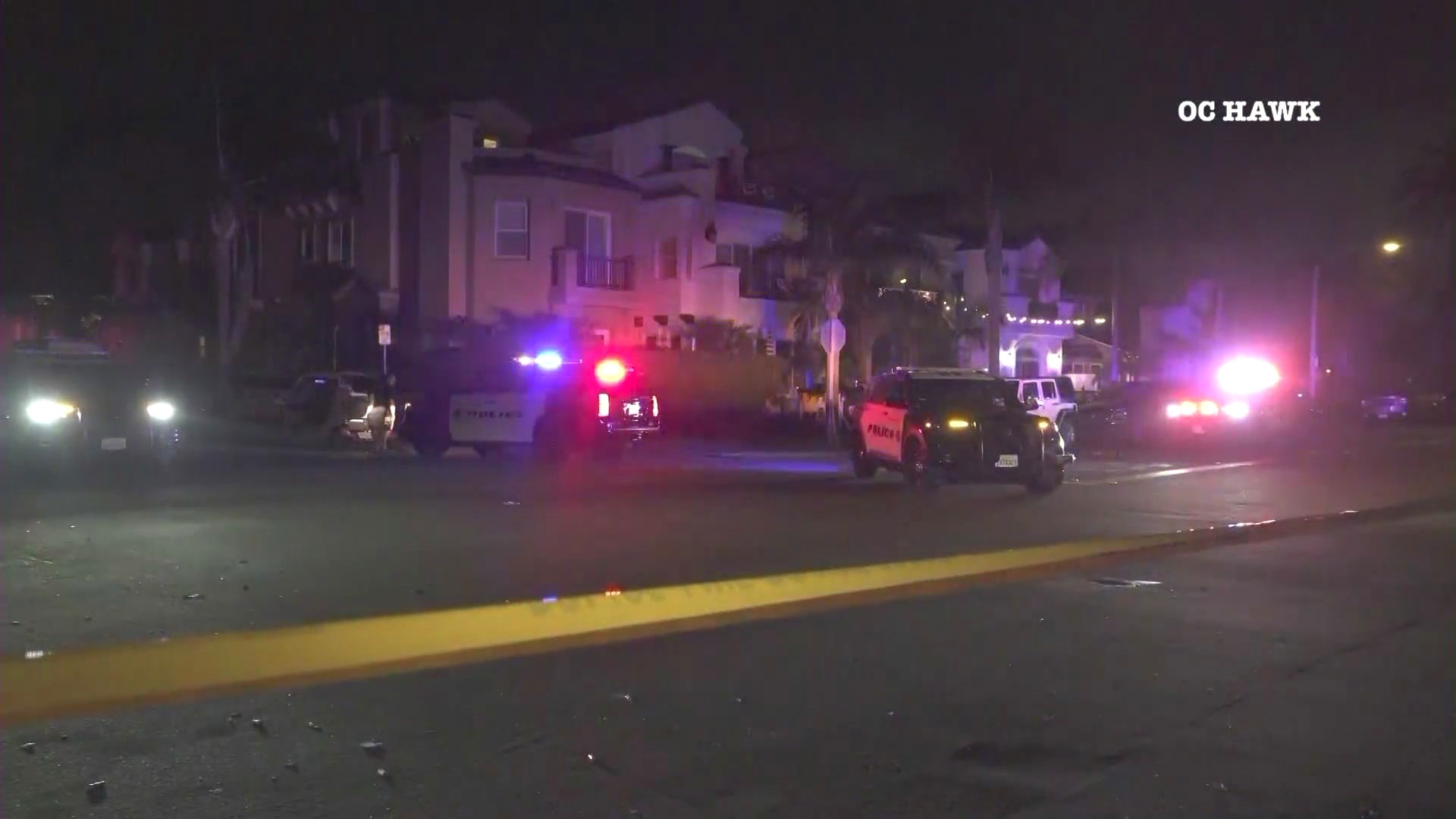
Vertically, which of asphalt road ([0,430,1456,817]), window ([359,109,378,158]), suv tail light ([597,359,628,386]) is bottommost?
asphalt road ([0,430,1456,817])

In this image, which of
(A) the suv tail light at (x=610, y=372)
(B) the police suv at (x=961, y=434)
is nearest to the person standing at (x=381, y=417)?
(A) the suv tail light at (x=610, y=372)

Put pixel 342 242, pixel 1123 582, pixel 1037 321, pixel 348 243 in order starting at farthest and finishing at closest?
pixel 1037 321 < pixel 342 242 < pixel 348 243 < pixel 1123 582

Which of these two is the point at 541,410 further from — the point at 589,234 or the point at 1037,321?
the point at 1037,321

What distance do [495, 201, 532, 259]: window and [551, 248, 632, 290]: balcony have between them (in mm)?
836

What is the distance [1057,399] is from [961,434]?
12.8m

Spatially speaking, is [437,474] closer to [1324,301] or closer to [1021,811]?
[1021,811]

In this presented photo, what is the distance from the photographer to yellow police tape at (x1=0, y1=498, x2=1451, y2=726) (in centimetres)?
693

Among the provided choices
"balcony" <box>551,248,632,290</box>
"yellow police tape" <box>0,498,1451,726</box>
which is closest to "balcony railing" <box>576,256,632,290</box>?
"balcony" <box>551,248,632,290</box>

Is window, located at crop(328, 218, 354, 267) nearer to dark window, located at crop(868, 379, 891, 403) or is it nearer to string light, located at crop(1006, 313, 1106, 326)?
dark window, located at crop(868, 379, 891, 403)

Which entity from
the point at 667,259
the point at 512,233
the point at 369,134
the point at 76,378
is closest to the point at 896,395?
the point at 76,378

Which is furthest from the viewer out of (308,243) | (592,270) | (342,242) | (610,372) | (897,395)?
(308,243)

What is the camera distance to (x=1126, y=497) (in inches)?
707

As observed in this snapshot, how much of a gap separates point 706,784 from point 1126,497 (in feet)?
44.2

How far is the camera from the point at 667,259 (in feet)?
122
